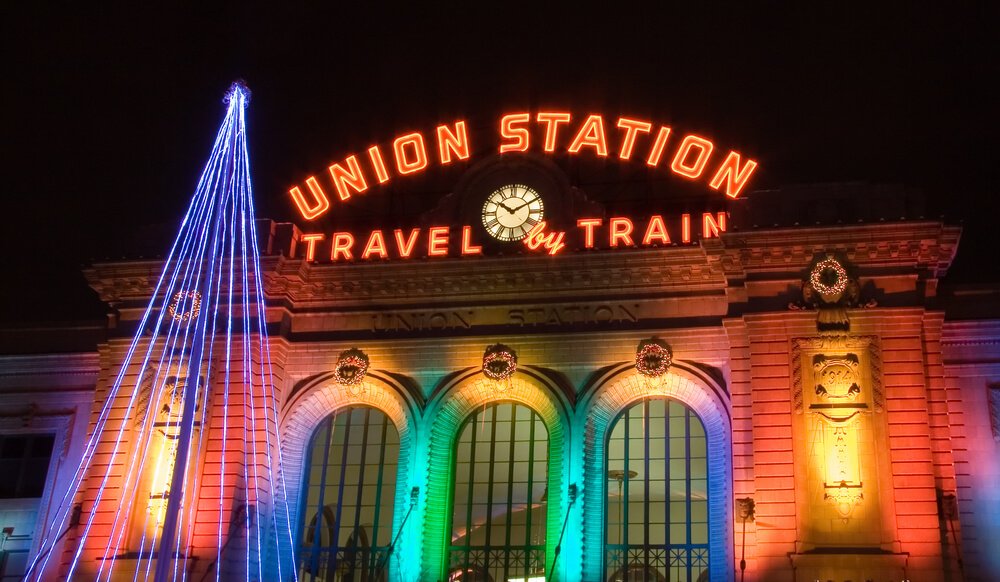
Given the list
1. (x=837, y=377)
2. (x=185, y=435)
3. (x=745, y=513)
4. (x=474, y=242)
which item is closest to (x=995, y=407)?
(x=837, y=377)

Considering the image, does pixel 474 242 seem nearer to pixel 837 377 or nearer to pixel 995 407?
pixel 837 377

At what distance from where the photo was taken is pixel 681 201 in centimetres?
5072

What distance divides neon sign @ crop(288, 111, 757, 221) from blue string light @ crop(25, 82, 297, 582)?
19.7ft

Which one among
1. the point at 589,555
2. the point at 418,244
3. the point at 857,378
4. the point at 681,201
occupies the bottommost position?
the point at 589,555

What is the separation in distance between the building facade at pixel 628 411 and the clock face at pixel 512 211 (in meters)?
0.57

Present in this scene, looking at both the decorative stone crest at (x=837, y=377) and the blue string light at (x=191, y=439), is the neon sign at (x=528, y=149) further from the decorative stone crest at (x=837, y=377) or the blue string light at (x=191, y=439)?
the decorative stone crest at (x=837, y=377)

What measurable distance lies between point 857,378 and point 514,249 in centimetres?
1504

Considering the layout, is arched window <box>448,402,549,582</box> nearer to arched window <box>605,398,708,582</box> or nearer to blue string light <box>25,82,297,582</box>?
arched window <box>605,398,708,582</box>

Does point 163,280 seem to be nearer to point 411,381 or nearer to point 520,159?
point 411,381

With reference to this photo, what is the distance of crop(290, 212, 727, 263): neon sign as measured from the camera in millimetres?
44062

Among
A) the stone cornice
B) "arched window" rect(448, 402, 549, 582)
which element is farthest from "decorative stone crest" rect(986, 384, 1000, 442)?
"arched window" rect(448, 402, 549, 582)

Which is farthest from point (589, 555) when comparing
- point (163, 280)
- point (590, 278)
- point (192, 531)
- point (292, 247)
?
point (163, 280)

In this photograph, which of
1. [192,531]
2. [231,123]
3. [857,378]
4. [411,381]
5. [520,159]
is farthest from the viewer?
[520,159]

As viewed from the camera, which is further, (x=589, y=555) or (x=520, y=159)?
(x=520, y=159)
